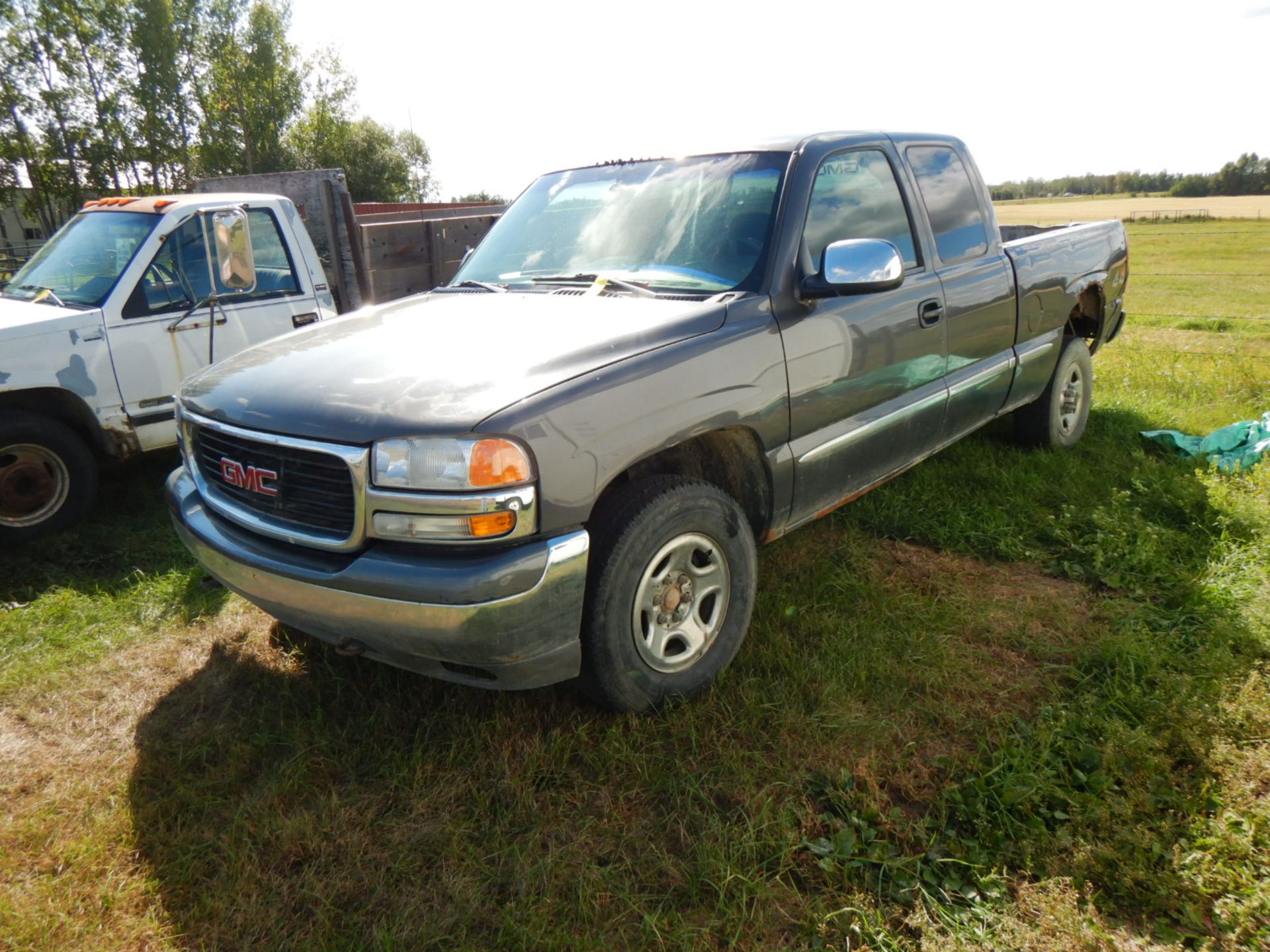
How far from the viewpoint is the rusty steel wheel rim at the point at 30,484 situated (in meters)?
4.47

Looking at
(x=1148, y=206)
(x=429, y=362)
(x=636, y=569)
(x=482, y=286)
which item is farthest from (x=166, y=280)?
(x=1148, y=206)

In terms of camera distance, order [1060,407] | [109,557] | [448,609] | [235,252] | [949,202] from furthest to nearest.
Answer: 1. [1060,407]
2. [109,557]
3. [949,202]
4. [235,252]
5. [448,609]

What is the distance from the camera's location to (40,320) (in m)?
4.50

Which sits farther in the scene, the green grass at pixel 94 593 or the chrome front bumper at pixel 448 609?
the green grass at pixel 94 593

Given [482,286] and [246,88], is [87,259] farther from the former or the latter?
[246,88]

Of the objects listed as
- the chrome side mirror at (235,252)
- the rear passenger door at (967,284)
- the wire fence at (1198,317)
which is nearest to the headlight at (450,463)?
the chrome side mirror at (235,252)

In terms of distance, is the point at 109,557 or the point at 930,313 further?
the point at 109,557

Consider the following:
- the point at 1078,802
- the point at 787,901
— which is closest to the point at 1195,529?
the point at 1078,802

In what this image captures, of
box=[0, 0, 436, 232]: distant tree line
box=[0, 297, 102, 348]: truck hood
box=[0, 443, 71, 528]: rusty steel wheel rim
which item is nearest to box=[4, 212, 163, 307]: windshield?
box=[0, 297, 102, 348]: truck hood

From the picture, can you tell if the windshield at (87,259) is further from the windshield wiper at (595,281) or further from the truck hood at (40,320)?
the windshield wiper at (595,281)

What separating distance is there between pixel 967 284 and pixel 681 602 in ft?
7.70

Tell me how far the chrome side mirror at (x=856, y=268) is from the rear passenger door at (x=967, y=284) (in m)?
1.00

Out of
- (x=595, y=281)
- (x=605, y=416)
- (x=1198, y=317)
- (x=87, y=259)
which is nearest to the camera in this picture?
(x=605, y=416)

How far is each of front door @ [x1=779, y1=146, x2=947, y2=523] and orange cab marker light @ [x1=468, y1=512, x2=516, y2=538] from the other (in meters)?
1.27
